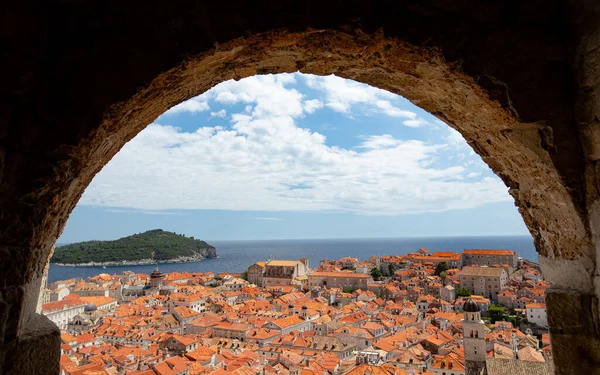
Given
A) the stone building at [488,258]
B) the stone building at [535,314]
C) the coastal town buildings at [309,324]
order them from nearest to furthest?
the coastal town buildings at [309,324], the stone building at [535,314], the stone building at [488,258]

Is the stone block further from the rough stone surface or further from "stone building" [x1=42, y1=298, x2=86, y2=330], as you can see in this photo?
"stone building" [x1=42, y1=298, x2=86, y2=330]

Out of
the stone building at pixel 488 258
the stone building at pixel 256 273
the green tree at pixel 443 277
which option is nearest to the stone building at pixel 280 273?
the stone building at pixel 256 273

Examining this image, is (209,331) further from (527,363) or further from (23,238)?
(23,238)

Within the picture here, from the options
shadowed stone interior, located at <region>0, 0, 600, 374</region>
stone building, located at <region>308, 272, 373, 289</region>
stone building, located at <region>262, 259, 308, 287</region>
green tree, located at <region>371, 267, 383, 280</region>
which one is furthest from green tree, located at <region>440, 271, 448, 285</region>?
shadowed stone interior, located at <region>0, 0, 600, 374</region>

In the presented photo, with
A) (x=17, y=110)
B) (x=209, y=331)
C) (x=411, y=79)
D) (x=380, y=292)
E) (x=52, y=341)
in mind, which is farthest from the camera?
(x=380, y=292)

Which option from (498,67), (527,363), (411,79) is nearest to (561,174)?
(498,67)

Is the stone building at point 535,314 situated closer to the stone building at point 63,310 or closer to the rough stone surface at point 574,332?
Answer: the rough stone surface at point 574,332
